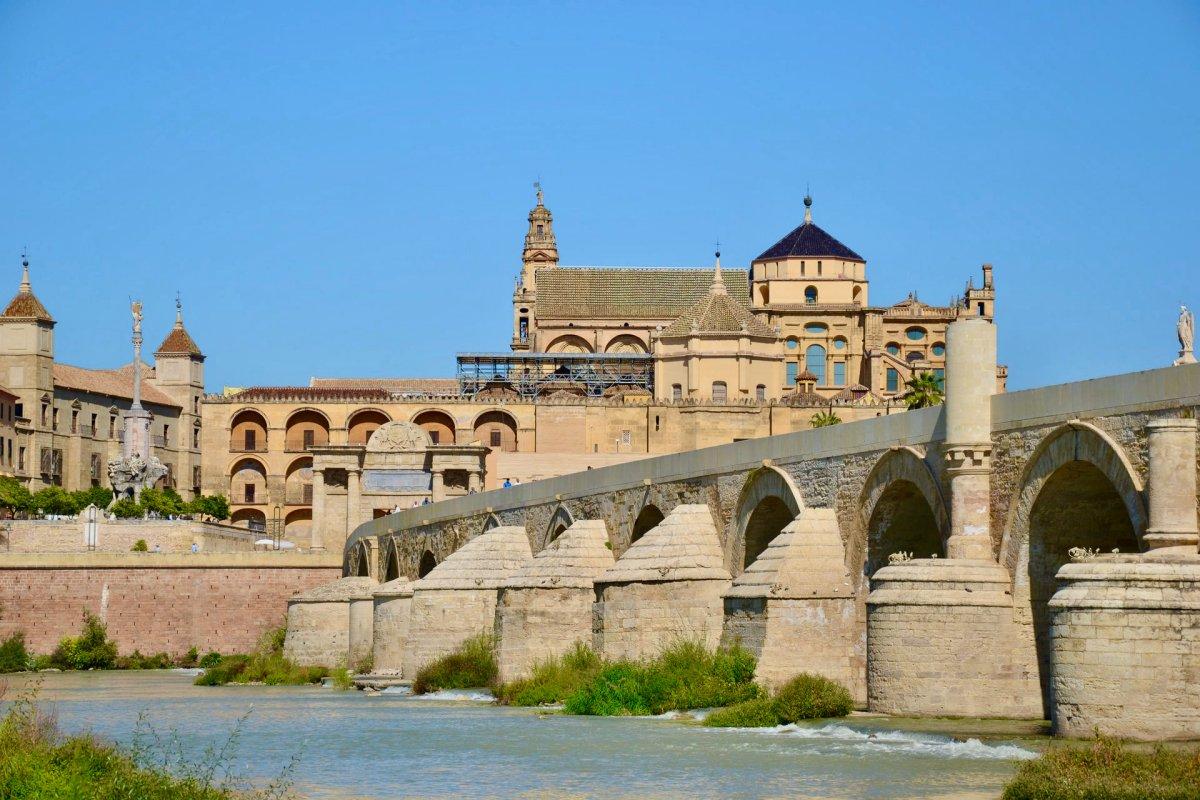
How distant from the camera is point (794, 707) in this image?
26109 millimetres

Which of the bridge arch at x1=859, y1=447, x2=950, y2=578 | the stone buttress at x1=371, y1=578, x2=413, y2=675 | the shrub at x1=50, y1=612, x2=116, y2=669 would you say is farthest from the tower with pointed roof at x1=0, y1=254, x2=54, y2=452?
the bridge arch at x1=859, y1=447, x2=950, y2=578

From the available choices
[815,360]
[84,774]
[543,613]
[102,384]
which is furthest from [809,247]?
[84,774]

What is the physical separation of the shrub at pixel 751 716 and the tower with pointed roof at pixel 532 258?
93236 millimetres

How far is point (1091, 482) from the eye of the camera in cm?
2441

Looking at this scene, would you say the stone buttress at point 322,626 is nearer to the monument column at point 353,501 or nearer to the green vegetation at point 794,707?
the monument column at point 353,501

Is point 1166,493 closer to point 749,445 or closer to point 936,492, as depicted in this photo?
point 936,492

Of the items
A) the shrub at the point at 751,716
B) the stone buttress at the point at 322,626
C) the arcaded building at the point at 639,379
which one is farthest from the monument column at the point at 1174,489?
the arcaded building at the point at 639,379

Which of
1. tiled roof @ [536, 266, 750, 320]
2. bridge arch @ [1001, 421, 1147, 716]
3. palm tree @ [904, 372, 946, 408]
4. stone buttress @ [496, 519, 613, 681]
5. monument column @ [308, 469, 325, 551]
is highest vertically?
tiled roof @ [536, 266, 750, 320]

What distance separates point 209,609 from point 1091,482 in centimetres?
4659

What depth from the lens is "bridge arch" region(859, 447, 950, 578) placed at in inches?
1101

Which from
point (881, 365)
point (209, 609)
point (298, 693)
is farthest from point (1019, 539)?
point (881, 365)

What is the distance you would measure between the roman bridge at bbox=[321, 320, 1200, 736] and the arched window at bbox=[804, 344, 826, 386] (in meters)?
70.1

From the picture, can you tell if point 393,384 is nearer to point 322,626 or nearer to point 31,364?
point 31,364

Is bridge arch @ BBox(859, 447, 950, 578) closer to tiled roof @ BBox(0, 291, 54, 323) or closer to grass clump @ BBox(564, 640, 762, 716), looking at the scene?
grass clump @ BBox(564, 640, 762, 716)
